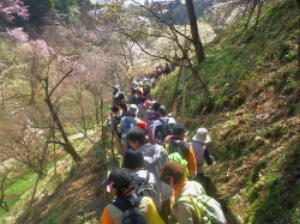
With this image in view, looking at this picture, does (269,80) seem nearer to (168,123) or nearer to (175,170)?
(168,123)

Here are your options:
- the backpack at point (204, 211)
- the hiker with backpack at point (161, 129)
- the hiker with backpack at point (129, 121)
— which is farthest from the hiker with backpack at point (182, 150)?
the hiker with backpack at point (129, 121)

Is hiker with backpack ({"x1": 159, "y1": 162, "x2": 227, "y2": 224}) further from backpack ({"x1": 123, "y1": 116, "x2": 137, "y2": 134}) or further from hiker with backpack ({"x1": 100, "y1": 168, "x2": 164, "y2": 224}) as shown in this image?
backpack ({"x1": 123, "y1": 116, "x2": 137, "y2": 134})

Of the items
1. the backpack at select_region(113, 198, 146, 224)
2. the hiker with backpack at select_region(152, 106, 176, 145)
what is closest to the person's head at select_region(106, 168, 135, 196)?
the backpack at select_region(113, 198, 146, 224)

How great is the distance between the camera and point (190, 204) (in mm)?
3588

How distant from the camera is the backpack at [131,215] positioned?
10.6ft

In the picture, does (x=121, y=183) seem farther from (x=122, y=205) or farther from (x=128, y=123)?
(x=128, y=123)

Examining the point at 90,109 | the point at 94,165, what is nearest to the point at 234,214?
the point at 94,165

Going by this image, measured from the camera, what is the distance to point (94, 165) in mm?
15219

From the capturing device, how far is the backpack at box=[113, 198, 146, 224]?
323 centimetres

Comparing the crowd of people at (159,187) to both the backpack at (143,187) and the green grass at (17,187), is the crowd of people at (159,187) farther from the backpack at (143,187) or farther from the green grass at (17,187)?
the green grass at (17,187)

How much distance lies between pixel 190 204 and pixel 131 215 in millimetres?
707

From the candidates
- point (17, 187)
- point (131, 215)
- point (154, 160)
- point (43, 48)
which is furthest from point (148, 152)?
point (17, 187)

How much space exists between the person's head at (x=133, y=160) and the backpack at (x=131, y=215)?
82 centimetres

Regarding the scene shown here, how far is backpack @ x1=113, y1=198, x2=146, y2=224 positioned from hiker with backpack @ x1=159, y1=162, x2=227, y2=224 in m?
0.49
